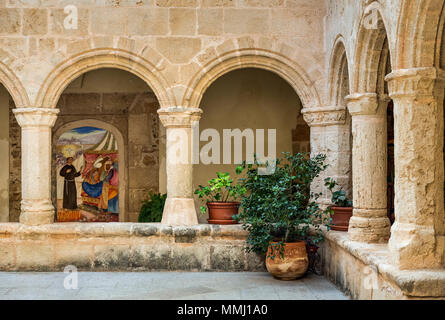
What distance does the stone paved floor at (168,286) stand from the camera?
509cm

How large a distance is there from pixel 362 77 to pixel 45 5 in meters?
3.31

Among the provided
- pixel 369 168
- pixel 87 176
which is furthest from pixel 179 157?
pixel 87 176

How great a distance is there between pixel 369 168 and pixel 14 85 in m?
3.66

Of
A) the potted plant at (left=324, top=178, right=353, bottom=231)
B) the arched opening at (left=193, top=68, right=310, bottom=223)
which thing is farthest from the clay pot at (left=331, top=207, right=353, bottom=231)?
the arched opening at (left=193, top=68, right=310, bottom=223)

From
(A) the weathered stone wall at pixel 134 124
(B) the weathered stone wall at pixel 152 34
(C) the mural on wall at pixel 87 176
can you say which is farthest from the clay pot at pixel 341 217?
(C) the mural on wall at pixel 87 176

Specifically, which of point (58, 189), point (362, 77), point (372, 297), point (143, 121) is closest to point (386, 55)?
point (362, 77)

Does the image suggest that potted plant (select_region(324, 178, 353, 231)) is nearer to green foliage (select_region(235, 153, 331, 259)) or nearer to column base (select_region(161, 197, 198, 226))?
green foliage (select_region(235, 153, 331, 259))

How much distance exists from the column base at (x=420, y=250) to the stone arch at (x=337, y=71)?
233 centimetres

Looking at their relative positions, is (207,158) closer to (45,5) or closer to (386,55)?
(45,5)

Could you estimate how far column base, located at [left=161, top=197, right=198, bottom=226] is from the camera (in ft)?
20.5

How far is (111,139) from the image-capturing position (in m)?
8.52

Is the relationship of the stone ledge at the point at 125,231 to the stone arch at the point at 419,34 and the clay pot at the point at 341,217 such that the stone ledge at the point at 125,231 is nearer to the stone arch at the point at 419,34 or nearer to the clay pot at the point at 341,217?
the clay pot at the point at 341,217

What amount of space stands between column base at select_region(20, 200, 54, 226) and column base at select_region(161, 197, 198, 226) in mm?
1197

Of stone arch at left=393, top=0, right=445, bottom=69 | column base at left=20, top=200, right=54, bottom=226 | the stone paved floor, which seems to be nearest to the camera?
stone arch at left=393, top=0, right=445, bottom=69
